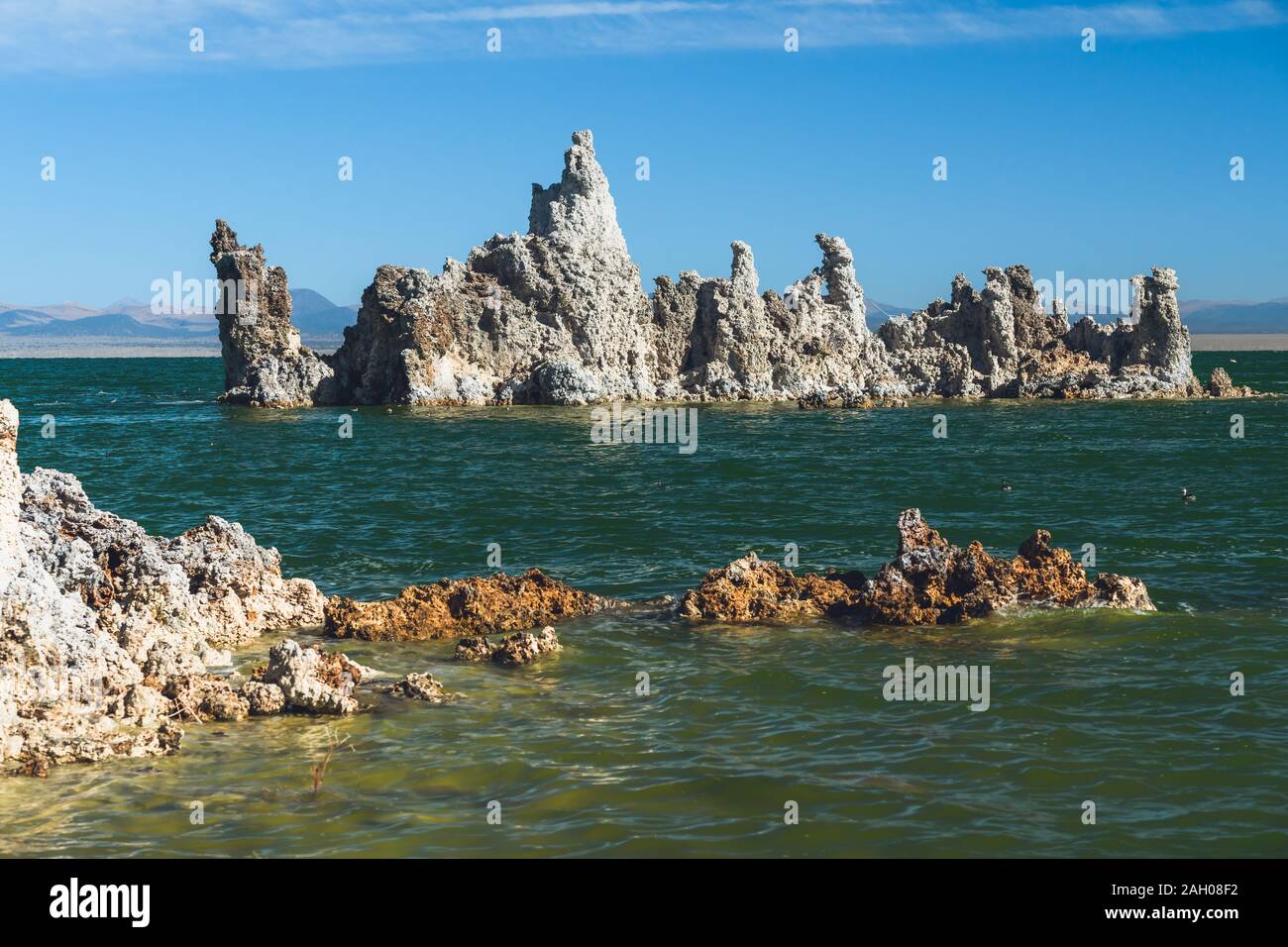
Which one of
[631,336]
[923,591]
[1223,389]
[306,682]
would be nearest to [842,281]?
[631,336]

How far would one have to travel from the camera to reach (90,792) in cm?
1246

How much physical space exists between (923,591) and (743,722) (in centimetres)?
599

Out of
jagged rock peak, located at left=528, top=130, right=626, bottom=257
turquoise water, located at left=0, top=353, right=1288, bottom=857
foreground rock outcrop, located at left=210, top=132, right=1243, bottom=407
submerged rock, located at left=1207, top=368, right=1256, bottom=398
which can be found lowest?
turquoise water, located at left=0, top=353, right=1288, bottom=857

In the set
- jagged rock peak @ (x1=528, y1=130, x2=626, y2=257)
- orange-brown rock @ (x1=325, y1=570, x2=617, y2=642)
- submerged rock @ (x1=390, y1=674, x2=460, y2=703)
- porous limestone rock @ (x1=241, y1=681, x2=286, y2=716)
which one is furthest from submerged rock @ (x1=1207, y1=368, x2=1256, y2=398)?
porous limestone rock @ (x1=241, y1=681, x2=286, y2=716)

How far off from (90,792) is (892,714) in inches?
349

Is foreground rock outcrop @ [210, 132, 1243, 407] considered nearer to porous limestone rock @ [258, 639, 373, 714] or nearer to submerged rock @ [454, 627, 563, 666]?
submerged rock @ [454, 627, 563, 666]

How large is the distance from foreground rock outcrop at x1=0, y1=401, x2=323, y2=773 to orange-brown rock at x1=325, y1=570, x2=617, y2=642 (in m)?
1.30

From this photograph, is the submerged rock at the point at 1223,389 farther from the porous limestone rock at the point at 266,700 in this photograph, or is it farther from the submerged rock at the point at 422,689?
the porous limestone rock at the point at 266,700

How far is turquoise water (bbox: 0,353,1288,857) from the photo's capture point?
11812 mm

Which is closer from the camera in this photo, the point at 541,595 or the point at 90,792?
the point at 90,792

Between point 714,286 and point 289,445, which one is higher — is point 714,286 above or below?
above
